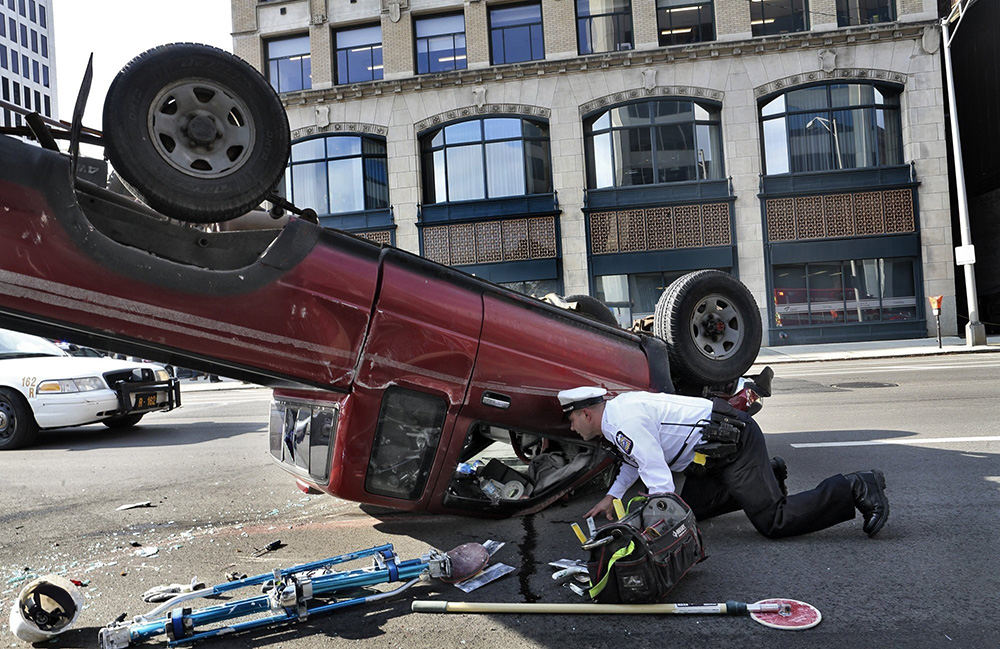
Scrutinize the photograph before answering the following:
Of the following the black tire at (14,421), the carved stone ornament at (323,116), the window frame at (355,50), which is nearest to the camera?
the black tire at (14,421)

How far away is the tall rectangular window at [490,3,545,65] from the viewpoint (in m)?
22.4

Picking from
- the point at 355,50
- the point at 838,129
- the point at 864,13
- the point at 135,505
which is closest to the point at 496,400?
the point at 135,505

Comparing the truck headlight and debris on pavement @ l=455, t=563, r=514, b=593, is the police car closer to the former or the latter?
the truck headlight

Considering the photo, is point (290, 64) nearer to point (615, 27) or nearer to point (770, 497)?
Answer: point (615, 27)

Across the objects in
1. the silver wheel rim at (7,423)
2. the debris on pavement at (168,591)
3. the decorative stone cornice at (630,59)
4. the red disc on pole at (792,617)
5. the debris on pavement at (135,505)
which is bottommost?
the red disc on pole at (792,617)

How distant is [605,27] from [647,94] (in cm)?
266

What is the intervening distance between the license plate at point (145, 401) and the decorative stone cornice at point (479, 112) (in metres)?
15.7

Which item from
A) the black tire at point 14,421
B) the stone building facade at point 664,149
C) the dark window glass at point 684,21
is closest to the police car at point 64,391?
the black tire at point 14,421

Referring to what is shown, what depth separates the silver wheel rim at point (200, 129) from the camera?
2.99 m

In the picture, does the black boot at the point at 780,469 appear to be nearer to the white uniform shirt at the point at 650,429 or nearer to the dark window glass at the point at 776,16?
the white uniform shirt at the point at 650,429

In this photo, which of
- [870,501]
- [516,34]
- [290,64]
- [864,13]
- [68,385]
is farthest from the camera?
[290,64]

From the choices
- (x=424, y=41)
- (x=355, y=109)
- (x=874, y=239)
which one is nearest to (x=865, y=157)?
(x=874, y=239)

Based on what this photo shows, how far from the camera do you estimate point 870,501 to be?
12.1 feet

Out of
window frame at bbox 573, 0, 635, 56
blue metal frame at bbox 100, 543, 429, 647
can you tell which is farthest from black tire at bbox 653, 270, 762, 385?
window frame at bbox 573, 0, 635, 56
